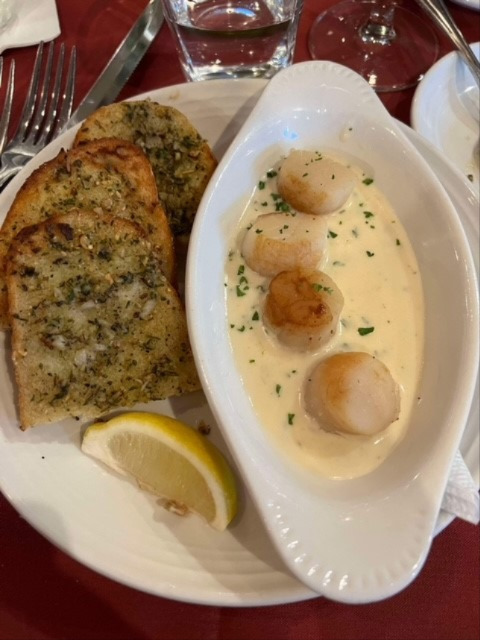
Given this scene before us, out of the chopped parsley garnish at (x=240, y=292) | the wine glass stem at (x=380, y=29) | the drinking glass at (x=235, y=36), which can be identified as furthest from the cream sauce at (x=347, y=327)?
the wine glass stem at (x=380, y=29)

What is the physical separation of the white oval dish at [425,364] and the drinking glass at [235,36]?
1.47ft

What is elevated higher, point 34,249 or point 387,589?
point 34,249

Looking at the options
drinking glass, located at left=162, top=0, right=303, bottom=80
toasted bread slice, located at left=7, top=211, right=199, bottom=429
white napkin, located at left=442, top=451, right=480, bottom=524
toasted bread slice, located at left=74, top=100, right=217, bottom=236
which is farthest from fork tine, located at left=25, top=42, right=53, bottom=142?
white napkin, located at left=442, top=451, right=480, bottom=524

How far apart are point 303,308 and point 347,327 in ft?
0.44

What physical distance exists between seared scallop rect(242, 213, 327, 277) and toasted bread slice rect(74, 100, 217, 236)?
8.8 inches

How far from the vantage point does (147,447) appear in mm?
1122

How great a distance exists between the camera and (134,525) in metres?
1.10

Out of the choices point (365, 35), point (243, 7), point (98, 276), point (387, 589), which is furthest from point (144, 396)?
point (365, 35)

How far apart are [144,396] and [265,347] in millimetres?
280

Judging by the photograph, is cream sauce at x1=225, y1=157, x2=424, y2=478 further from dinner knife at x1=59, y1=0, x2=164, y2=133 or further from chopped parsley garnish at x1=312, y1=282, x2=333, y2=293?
dinner knife at x1=59, y1=0, x2=164, y2=133

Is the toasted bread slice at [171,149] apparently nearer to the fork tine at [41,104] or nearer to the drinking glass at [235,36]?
the fork tine at [41,104]

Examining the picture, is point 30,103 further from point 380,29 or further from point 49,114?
point 380,29

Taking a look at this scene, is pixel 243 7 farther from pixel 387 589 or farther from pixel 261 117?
pixel 387 589

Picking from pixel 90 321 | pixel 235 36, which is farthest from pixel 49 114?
pixel 90 321
